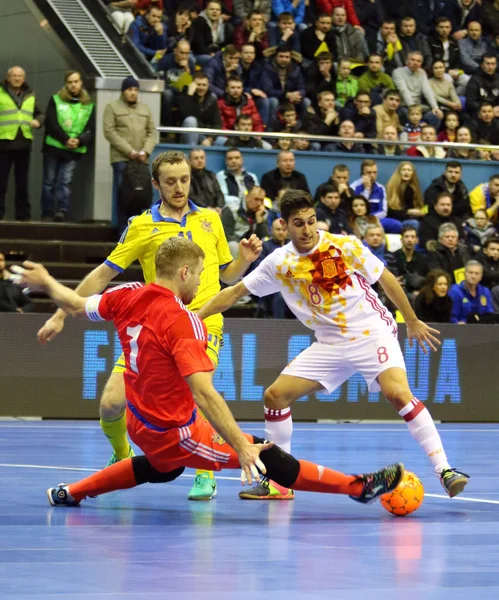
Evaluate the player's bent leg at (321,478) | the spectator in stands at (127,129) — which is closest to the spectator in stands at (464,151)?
the spectator in stands at (127,129)

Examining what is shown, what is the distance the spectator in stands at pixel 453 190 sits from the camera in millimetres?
18953

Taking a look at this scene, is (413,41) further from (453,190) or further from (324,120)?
(453,190)

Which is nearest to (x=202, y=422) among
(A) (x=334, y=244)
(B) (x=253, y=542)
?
(B) (x=253, y=542)

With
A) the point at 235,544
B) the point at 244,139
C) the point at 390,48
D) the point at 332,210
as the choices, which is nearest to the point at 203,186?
the point at 332,210

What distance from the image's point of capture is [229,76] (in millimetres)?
19047

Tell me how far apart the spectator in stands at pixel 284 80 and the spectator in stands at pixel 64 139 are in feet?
9.92

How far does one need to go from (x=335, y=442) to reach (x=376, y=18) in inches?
443

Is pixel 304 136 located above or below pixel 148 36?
below

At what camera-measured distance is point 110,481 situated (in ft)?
25.2

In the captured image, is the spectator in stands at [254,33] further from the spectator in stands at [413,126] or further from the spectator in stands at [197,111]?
the spectator in stands at [413,126]

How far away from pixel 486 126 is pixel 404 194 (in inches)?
108

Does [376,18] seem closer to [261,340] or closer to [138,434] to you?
[261,340]

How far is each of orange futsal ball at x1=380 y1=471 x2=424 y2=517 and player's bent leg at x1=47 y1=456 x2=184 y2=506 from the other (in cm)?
124

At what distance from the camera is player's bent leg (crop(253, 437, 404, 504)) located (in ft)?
24.3
